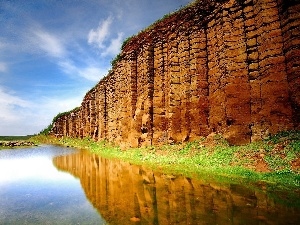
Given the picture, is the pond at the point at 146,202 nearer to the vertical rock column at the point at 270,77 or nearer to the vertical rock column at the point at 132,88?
the vertical rock column at the point at 270,77

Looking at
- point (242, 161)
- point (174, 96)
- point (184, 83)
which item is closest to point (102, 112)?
point (174, 96)

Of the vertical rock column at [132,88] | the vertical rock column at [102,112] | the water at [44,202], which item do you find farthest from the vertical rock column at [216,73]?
the vertical rock column at [102,112]

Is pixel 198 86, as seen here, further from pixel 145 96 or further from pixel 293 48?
pixel 293 48

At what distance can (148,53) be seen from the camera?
76.8ft

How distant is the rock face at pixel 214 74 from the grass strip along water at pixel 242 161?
2.93ft

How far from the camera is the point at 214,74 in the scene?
1709cm

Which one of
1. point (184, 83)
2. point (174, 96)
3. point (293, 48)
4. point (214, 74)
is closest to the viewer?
point (293, 48)

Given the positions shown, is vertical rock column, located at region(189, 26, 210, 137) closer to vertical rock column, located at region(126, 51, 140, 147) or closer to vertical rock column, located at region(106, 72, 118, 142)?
vertical rock column, located at region(126, 51, 140, 147)

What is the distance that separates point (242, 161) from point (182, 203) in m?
5.63

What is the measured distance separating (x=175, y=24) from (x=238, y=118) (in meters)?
10.4

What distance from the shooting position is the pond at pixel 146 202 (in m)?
6.19

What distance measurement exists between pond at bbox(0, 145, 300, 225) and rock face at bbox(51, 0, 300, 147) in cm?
559

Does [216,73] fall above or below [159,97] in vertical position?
above

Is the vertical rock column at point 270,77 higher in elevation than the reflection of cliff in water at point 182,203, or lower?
higher
